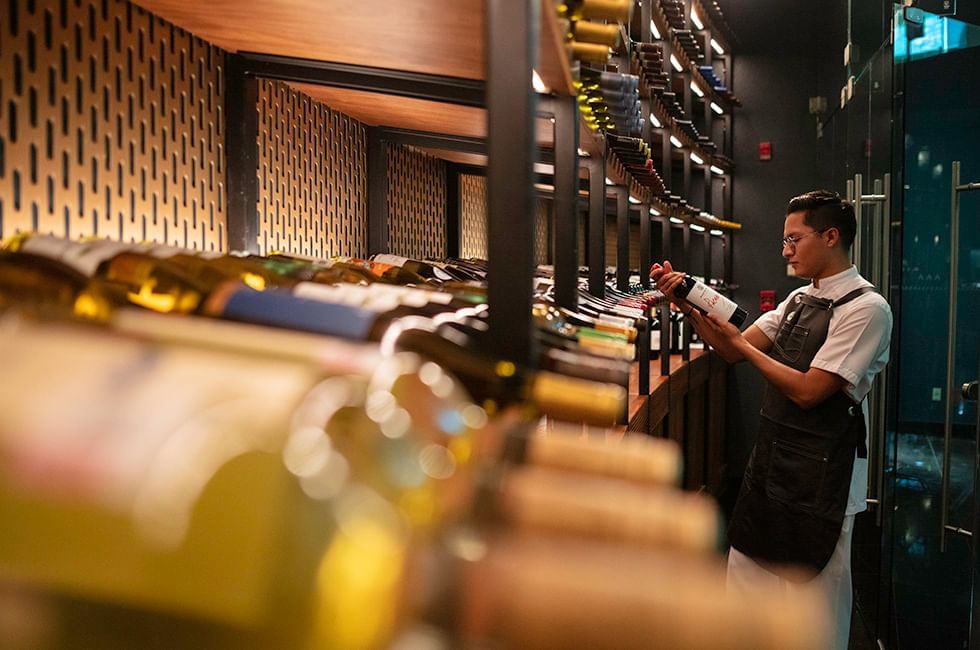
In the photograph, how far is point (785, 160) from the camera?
669 centimetres

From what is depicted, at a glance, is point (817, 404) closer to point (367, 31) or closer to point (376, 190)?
point (376, 190)

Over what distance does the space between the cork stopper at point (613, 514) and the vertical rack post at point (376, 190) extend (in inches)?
72.6

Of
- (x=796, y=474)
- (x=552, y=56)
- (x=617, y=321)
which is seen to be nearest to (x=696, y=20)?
(x=796, y=474)

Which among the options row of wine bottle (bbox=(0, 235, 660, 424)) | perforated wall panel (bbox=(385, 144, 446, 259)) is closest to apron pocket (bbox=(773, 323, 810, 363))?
perforated wall panel (bbox=(385, 144, 446, 259))

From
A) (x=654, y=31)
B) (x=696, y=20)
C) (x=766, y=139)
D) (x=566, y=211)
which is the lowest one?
(x=566, y=211)

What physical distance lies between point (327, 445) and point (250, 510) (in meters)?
0.04

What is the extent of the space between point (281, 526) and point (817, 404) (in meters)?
2.74

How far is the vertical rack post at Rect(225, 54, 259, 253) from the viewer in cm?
147

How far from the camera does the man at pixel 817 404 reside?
8.82 feet

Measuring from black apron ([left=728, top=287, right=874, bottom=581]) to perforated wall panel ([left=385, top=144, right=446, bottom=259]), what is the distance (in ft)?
4.16

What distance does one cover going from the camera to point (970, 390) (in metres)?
2.87

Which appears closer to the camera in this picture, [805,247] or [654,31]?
[805,247]

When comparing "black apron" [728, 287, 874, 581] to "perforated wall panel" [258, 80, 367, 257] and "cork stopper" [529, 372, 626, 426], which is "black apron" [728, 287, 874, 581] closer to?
"perforated wall panel" [258, 80, 367, 257]

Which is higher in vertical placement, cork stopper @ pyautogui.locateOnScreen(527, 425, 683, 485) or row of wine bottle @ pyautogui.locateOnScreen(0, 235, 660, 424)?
row of wine bottle @ pyautogui.locateOnScreen(0, 235, 660, 424)
